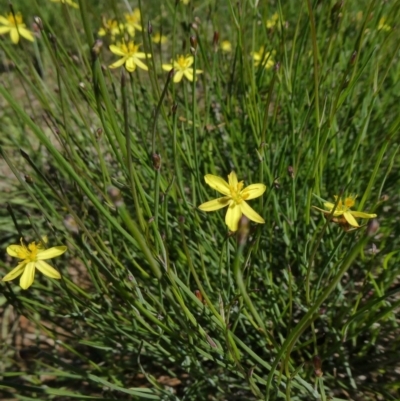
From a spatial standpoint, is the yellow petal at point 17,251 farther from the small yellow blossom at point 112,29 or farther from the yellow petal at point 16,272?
the small yellow blossom at point 112,29

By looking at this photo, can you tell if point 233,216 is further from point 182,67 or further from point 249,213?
point 182,67

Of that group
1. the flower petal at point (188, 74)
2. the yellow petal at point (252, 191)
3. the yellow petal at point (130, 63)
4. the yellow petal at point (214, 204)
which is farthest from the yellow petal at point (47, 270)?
the flower petal at point (188, 74)

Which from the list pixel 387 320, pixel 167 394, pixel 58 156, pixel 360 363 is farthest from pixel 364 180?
pixel 58 156

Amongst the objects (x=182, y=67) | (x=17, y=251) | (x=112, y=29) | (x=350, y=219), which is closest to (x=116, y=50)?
(x=182, y=67)

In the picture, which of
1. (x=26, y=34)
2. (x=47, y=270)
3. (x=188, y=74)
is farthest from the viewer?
(x=26, y=34)

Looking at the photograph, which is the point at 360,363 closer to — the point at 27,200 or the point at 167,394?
the point at 167,394

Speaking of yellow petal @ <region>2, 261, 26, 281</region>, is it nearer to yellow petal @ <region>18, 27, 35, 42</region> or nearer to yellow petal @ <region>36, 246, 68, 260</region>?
yellow petal @ <region>36, 246, 68, 260</region>

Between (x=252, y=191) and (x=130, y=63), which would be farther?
(x=130, y=63)
